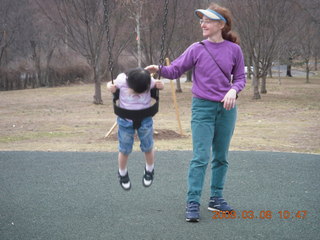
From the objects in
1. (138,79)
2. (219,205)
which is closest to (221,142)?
(219,205)

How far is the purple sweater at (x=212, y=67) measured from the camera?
12.4ft

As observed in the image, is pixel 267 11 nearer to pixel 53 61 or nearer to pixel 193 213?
pixel 193 213

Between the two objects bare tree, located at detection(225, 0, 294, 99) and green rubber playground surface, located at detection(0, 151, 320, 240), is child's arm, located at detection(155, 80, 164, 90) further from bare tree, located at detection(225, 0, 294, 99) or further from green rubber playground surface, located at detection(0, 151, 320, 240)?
bare tree, located at detection(225, 0, 294, 99)

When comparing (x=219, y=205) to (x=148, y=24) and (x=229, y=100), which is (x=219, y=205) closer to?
(x=229, y=100)

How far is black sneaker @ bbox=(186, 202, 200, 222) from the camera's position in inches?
156

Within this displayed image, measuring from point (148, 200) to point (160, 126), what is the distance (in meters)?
8.37

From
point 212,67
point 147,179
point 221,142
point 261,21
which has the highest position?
point 212,67

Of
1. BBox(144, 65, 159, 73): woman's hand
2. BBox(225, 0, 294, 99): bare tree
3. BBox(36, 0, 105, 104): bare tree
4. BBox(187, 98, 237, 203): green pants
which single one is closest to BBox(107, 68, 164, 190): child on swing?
BBox(144, 65, 159, 73): woman's hand

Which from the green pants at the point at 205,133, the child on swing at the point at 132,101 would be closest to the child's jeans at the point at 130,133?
→ the child on swing at the point at 132,101

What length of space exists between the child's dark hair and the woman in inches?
9.8
